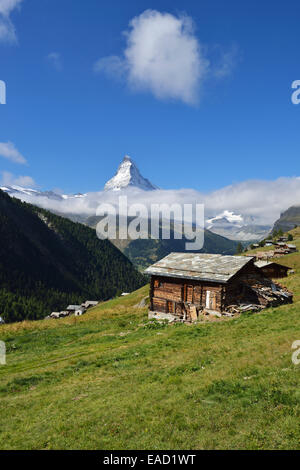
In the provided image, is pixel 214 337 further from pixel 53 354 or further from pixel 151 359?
pixel 53 354

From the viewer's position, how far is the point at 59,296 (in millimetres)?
184875

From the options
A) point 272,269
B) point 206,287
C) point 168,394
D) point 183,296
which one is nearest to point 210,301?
point 206,287

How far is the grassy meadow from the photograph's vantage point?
8.92 meters

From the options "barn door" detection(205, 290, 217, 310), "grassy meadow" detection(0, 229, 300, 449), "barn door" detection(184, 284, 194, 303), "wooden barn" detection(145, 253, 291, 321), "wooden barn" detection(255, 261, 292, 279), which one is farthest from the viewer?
"wooden barn" detection(255, 261, 292, 279)

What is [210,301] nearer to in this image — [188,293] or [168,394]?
[188,293]

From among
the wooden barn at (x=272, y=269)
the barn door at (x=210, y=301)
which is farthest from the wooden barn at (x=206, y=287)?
the wooden barn at (x=272, y=269)

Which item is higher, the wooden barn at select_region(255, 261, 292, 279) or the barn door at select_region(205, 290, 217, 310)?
the wooden barn at select_region(255, 261, 292, 279)

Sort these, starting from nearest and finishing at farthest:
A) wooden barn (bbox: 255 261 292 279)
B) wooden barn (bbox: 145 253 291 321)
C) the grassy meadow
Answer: the grassy meadow < wooden barn (bbox: 145 253 291 321) < wooden barn (bbox: 255 261 292 279)

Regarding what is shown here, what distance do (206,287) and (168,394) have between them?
71.9 feet

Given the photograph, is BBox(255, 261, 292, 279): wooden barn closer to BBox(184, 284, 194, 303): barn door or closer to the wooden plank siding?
the wooden plank siding

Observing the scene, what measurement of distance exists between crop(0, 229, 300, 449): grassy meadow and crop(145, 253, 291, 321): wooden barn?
797 cm

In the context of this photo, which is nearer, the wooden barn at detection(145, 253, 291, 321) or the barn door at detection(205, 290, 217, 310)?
the wooden barn at detection(145, 253, 291, 321)

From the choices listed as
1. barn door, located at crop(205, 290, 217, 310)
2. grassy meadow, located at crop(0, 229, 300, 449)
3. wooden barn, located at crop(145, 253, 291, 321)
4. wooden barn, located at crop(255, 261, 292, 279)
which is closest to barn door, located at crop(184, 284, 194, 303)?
wooden barn, located at crop(145, 253, 291, 321)
